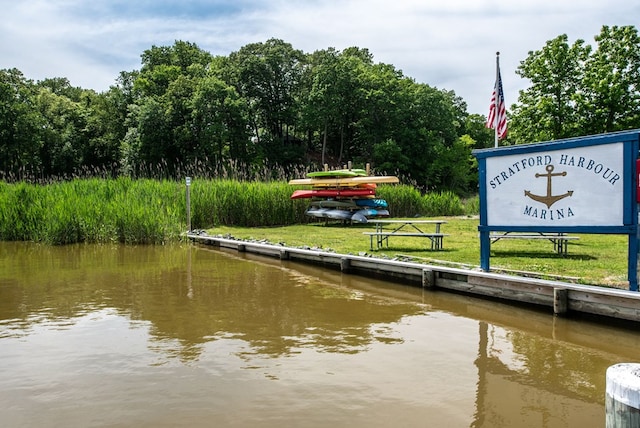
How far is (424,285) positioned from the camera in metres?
8.38

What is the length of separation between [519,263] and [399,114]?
127 ft

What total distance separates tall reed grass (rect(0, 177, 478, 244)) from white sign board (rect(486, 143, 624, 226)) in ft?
36.3

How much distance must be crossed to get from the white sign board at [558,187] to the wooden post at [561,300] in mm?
1070

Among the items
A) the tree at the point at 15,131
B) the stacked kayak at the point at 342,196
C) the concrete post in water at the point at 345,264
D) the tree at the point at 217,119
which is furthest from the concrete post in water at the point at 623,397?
the tree at the point at 15,131

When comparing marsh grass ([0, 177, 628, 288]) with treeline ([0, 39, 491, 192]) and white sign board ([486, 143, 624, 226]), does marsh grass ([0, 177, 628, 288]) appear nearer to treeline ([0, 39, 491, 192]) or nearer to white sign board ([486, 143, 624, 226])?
white sign board ([486, 143, 624, 226])

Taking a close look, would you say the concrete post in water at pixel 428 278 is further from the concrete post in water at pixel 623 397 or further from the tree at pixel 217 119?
the tree at pixel 217 119

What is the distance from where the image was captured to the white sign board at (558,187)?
6679 mm

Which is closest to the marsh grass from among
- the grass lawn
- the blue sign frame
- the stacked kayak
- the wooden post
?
the grass lawn

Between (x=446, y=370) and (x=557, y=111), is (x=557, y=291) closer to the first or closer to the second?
(x=446, y=370)

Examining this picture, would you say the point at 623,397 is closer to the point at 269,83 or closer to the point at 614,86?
the point at 614,86

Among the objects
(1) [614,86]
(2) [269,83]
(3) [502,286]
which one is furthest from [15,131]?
(3) [502,286]

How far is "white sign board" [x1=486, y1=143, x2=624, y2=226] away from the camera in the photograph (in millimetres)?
6679

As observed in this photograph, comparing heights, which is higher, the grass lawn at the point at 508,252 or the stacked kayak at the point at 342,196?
the stacked kayak at the point at 342,196

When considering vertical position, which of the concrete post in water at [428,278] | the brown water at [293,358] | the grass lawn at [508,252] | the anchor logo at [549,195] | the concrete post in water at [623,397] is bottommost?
the brown water at [293,358]
